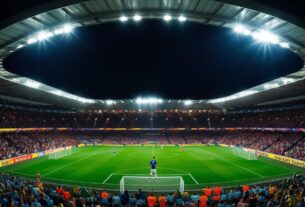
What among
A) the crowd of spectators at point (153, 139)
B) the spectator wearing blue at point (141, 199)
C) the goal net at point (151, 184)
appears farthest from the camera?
the crowd of spectators at point (153, 139)

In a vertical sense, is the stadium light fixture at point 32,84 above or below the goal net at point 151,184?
above

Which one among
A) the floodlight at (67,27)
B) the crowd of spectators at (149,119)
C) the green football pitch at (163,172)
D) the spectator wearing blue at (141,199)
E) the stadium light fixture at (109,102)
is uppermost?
the stadium light fixture at (109,102)

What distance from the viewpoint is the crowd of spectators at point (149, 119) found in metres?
65.3

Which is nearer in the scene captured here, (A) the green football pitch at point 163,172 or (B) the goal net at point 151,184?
(B) the goal net at point 151,184

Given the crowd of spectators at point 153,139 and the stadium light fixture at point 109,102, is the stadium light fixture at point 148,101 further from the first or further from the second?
the crowd of spectators at point 153,139

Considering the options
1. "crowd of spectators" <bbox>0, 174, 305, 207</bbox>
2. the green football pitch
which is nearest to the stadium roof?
"crowd of spectators" <bbox>0, 174, 305, 207</bbox>

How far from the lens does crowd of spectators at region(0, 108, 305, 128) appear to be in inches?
2571

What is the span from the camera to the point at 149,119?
93250 millimetres

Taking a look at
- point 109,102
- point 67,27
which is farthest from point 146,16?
point 109,102

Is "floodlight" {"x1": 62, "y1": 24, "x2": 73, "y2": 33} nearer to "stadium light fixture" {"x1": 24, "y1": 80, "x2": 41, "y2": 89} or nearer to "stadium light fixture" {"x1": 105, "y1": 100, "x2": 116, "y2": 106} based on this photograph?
"stadium light fixture" {"x1": 24, "y1": 80, "x2": 41, "y2": 89}

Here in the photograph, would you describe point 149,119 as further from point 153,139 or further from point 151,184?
point 151,184

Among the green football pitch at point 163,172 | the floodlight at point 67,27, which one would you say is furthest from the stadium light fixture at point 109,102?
the floodlight at point 67,27

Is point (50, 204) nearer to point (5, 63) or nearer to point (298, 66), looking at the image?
point (5, 63)

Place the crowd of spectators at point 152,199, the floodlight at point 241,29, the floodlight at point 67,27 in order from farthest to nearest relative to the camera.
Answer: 1. the floodlight at point 67,27
2. the floodlight at point 241,29
3. the crowd of spectators at point 152,199
